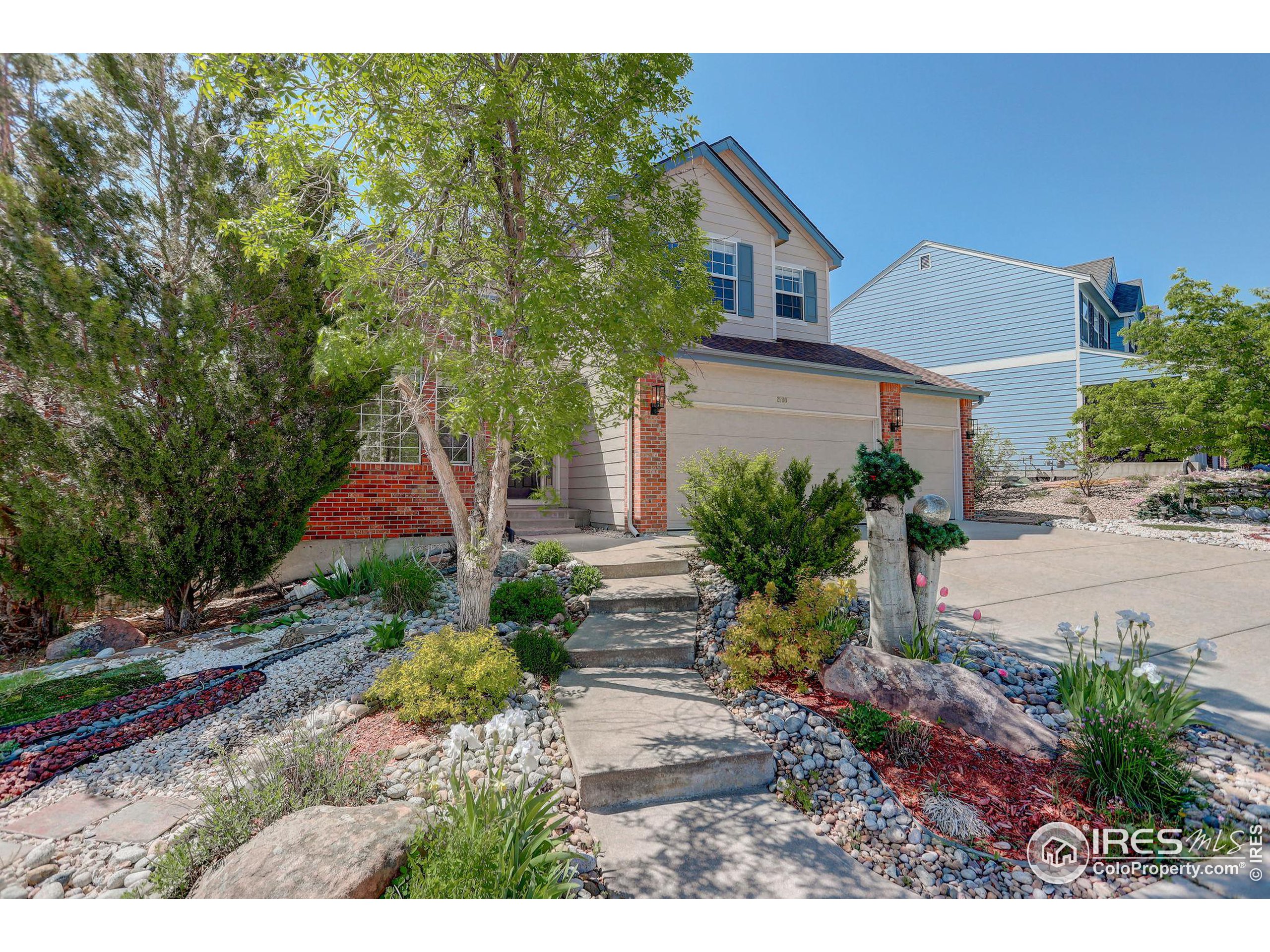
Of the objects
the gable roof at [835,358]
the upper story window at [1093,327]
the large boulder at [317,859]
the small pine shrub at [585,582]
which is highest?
the upper story window at [1093,327]

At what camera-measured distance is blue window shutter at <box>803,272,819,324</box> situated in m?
11.1

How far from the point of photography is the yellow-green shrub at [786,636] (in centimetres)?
341

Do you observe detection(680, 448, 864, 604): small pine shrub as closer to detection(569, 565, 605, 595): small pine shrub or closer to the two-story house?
detection(569, 565, 605, 595): small pine shrub

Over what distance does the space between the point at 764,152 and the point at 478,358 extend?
10.4 ft

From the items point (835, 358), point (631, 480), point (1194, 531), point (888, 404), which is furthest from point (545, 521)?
point (1194, 531)

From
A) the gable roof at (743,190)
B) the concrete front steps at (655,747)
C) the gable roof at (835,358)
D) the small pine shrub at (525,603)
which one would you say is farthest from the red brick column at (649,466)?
the concrete front steps at (655,747)

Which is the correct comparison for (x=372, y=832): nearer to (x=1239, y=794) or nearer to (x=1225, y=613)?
(x=1239, y=794)

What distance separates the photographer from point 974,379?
17.9 m

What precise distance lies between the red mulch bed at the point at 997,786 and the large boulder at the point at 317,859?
216cm

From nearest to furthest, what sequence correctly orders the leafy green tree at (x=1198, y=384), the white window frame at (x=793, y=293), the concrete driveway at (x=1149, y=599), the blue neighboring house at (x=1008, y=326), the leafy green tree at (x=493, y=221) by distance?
the leafy green tree at (x=493, y=221), the concrete driveway at (x=1149, y=599), the leafy green tree at (x=1198, y=384), the white window frame at (x=793, y=293), the blue neighboring house at (x=1008, y=326)

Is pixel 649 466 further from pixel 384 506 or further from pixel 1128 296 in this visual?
pixel 1128 296

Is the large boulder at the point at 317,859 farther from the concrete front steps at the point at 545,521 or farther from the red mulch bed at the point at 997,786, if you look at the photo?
the concrete front steps at the point at 545,521

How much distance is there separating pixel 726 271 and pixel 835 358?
2.57 meters
